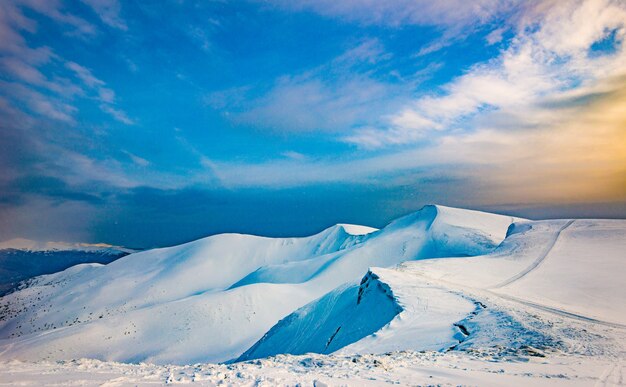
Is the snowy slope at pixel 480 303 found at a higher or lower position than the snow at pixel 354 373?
lower

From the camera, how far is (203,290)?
58.7 metres

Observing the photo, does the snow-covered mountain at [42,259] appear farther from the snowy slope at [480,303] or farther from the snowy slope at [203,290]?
the snowy slope at [480,303]

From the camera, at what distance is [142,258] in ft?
239

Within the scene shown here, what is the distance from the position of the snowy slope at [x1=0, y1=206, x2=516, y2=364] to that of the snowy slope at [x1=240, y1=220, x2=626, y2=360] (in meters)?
6.86

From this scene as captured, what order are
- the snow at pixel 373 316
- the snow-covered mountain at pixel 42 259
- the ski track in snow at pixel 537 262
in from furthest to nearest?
1. the snow-covered mountain at pixel 42 259
2. the ski track in snow at pixel 537 262
3. the snow at pixel 373 316

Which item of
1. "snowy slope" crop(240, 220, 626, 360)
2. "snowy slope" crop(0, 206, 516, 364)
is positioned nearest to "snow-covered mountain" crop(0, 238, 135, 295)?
"snowy slope" crop(0, 206, 516, 364)

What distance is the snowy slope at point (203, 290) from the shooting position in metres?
29.8

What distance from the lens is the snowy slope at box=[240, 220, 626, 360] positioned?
11789 millimetres

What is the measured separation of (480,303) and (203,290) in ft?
169

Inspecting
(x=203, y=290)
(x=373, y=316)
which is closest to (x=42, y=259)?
(x=203, y=290)

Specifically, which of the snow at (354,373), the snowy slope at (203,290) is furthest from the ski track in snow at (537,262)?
the snow at (354,373)

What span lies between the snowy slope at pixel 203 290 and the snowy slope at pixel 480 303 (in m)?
6.86

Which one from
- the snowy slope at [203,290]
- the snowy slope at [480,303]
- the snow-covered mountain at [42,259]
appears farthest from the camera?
the snow-covered mountain at [42,259]

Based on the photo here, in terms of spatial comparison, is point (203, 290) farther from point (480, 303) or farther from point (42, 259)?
point (42, 259)
